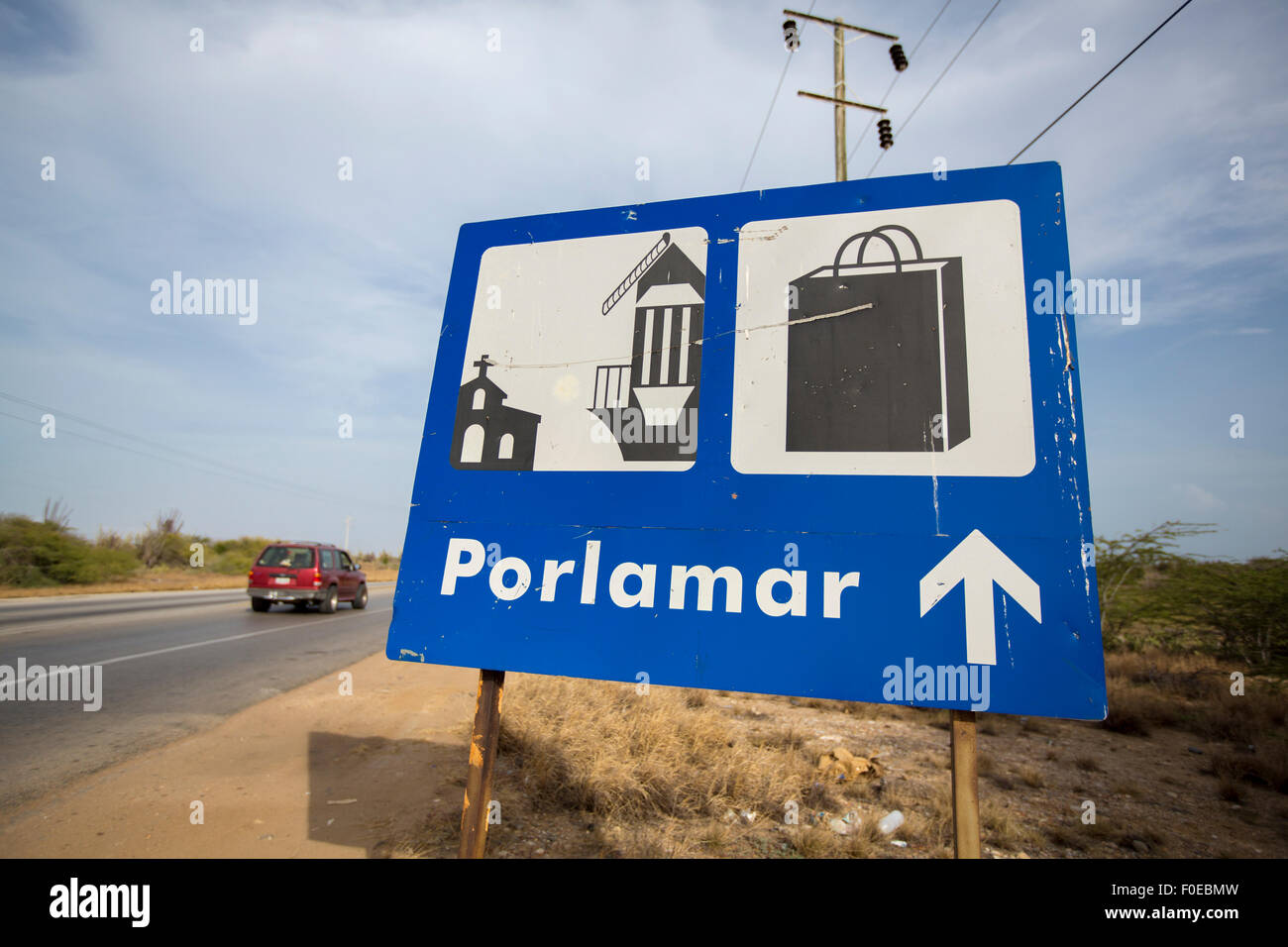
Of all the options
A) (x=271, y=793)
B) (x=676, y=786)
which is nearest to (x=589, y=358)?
(x=676, y=786)

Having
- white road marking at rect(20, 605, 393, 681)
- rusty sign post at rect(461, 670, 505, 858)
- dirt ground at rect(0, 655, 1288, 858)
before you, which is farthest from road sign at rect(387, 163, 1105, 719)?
white road marking at rect(20, 605, 393, 681)

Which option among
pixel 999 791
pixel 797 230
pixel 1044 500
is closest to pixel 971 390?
pixel 1044 500

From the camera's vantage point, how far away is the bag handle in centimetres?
178

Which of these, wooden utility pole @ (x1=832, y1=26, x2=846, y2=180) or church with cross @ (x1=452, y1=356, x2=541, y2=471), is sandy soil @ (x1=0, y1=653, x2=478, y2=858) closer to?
church with cross @ (x1=452, y1=356, x2=541, y2=471)

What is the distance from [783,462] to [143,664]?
9.86 meters

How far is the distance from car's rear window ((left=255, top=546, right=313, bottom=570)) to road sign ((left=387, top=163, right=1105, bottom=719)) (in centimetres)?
1594

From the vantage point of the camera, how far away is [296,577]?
15.2 m

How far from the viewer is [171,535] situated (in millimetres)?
35344

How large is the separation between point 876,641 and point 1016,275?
1.11 metres

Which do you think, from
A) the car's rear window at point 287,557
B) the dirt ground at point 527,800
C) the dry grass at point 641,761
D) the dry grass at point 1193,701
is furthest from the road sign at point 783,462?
the car's rear window at point 287,557

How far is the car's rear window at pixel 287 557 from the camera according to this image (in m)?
15.3

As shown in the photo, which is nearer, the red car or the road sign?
the road sign

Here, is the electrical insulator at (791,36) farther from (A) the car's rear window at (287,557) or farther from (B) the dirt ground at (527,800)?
(A) the car's rear window at (287,557)

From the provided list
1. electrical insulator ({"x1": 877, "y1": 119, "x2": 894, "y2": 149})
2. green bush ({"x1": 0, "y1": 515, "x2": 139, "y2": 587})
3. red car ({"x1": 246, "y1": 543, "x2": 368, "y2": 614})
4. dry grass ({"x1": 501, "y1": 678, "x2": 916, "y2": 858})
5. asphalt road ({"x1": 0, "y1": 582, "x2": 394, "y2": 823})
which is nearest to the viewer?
dry grass ({"x1": 501, "y1": 678, "x2": 916, "y2": 858})
